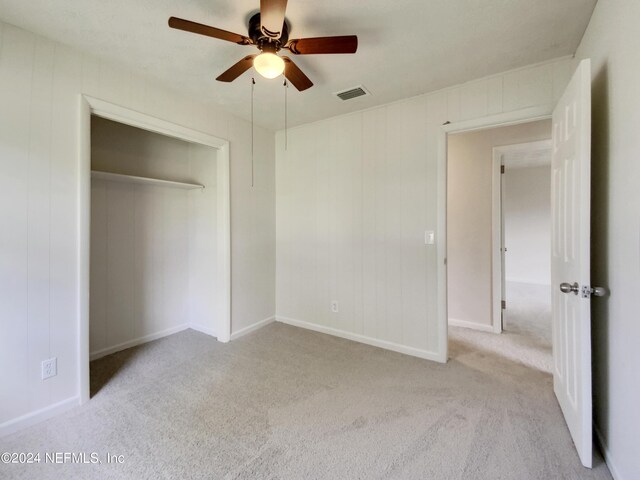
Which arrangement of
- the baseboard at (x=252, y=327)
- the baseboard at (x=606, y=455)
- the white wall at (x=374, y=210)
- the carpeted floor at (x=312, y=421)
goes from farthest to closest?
the baseboard at (x=252, y=327), the white wall at (x=374, y=210), the carpeted floor at (x=312, y=421), the baseboard at (x=606, y=455)

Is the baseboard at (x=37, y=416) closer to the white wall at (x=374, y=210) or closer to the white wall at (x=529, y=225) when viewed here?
the white wall at (x=374, y=210)

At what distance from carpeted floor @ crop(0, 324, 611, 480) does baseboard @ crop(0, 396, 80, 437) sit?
0.19ft

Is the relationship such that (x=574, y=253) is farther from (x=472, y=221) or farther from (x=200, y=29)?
(x=200, y=29)

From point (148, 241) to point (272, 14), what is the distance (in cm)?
272

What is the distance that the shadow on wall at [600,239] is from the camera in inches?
60.4

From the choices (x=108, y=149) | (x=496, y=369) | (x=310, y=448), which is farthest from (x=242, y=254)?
(x=496, y=369)

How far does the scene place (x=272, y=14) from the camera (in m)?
1.33

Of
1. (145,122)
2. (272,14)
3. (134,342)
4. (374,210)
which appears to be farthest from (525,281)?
(145,122)

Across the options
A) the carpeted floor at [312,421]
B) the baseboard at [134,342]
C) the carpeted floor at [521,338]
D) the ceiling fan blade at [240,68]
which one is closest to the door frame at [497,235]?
the carpeted floor at [521,338]

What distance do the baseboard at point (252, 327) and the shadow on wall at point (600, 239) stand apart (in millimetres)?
2987

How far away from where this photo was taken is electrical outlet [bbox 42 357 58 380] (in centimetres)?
192

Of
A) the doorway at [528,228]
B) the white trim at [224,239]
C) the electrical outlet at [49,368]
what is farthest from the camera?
the doorway at [528,228]

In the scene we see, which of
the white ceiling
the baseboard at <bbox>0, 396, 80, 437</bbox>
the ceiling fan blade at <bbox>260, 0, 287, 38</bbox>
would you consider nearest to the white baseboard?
the white ceiling

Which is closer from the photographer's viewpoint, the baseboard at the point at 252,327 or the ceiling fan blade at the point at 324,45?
the ceiling fan blade at the point at 324,45
